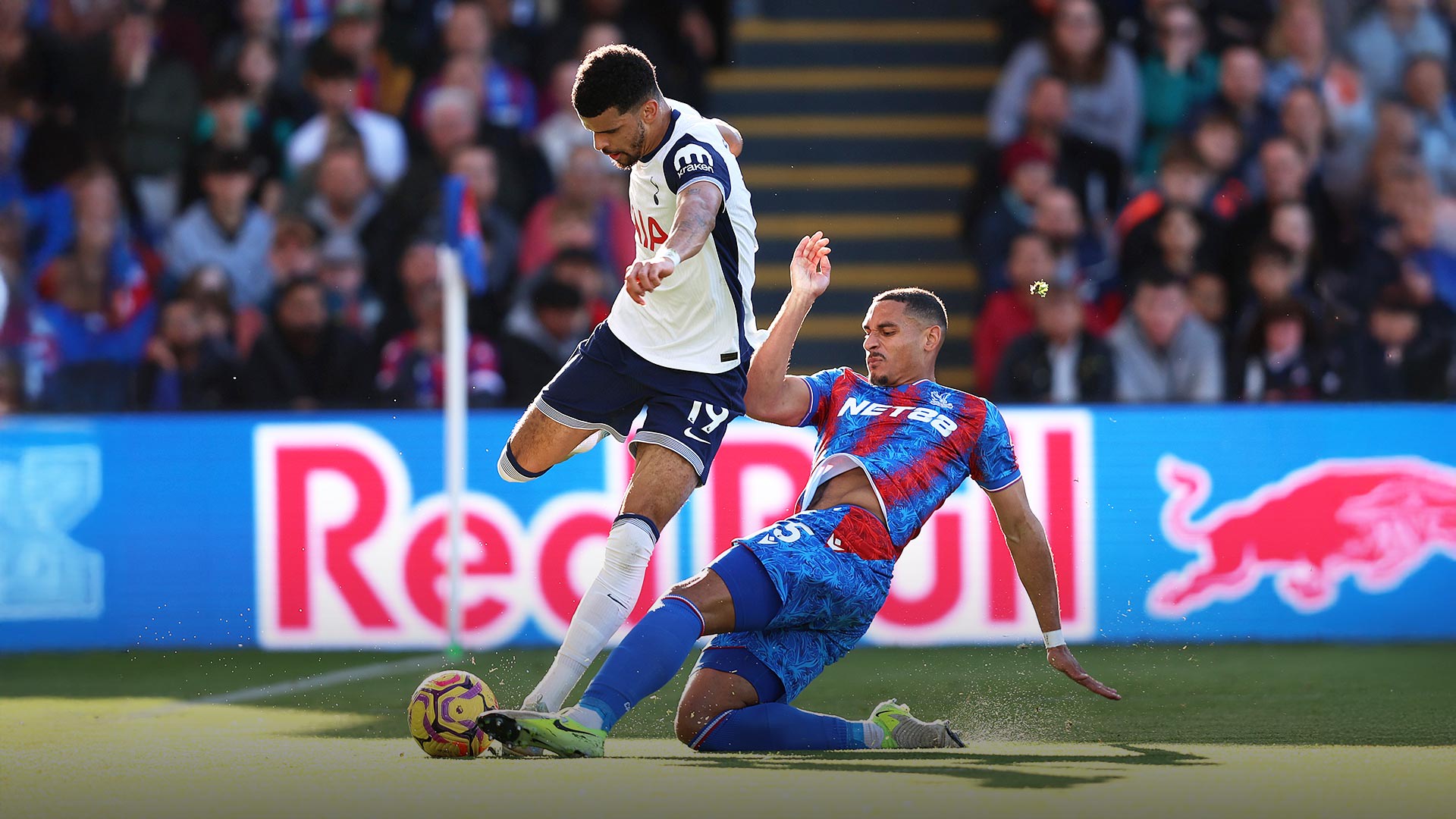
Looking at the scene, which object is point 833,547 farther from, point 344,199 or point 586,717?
point 344,199

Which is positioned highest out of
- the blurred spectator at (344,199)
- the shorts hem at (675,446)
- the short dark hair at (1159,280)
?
the blurred spectator at (344,199)

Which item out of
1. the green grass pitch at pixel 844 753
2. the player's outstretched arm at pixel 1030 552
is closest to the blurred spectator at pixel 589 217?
the green grass pitch at pixel 844 753

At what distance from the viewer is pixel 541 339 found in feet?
32.0

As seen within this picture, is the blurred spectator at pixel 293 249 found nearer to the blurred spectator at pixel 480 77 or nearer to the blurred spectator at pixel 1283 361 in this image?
the blurred spectator at pixel 480 77

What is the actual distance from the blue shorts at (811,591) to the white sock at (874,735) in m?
0.21

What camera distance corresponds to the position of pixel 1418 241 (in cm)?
1009

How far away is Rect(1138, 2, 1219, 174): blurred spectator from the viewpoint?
35.6ft

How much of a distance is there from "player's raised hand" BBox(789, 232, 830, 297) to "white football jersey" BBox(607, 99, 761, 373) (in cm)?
38

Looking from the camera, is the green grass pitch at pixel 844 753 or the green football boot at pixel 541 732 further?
the green football boot at pixel 541 732

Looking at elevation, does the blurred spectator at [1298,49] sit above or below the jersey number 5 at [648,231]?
above

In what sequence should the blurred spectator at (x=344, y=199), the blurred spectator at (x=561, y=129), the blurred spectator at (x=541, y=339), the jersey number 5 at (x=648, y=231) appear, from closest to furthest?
the jersey number 5 at (x=648, y=231) < the blurred spectator at (x=541, y=339) < the blurred spectator at (x=344, y=199) < the blurred spectator at (x=561, y=129)

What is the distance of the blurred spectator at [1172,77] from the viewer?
1086cm

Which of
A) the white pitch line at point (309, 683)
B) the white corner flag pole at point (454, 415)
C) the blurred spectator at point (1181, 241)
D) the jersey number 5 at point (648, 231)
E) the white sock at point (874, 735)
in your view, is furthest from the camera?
the blurred spectator at point (1181, 241)

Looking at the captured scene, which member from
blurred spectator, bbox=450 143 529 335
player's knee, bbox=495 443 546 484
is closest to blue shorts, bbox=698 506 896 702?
player's knee, bbox=495 443 546 484
